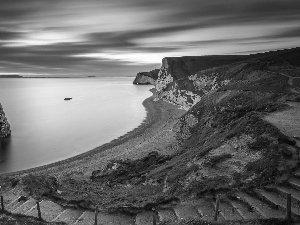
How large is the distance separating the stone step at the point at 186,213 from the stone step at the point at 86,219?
3.55m

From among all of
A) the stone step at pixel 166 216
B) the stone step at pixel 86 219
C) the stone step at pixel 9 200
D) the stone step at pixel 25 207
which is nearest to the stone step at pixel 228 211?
the stone step at pixel 166 216

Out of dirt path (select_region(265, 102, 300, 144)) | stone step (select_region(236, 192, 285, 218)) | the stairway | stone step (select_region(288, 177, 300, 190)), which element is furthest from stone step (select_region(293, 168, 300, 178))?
dirt path (select_region(265, 102, 300, 144))

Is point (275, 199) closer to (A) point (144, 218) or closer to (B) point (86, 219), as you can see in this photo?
(A) point (144, 218)

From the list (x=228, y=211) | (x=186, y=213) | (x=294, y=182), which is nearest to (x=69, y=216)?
(x=186, y=213)

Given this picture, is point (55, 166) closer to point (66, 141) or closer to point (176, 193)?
point (66, 141)

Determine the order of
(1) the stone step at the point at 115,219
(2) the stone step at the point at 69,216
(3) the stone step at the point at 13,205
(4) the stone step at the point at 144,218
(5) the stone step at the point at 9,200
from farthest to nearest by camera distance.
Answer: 1. (5) the stone step at the point at 9,200
2. (3) the stone step at the point at 13,205
3. (2) the stone step at the point at 69,216
4. (1) the stone step at the point at 115,219
5. (4) the stone step at the point at 144,218

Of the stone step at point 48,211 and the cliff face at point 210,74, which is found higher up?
the cliff face at point 210,74

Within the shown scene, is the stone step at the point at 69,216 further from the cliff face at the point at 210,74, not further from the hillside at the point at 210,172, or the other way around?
the cliff face at the point at 210,74

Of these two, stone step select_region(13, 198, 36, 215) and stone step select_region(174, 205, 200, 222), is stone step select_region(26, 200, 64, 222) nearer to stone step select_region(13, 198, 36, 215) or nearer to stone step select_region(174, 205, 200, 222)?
stone step select_region(13, 198, 36, 215)

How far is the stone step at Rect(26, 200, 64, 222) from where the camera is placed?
1214 centimetres

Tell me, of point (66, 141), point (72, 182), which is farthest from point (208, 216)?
point (66, 141)

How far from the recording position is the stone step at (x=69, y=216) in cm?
1160

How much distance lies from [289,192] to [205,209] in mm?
3157

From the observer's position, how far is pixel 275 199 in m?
9.84
